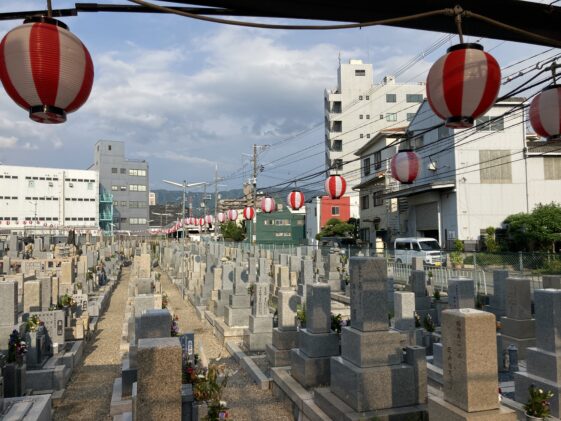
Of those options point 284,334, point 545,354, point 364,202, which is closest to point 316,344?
point 284,334

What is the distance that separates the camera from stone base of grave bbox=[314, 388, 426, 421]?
5648 mm

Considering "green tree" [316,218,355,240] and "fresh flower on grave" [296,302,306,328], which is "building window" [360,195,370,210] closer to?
"green tree" [316,218,355,240]

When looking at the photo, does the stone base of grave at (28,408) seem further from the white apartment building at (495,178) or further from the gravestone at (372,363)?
the white apartment building at (495,178)

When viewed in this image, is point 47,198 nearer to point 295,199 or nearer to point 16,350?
point 295,199

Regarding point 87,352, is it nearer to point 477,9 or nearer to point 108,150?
point 477,9

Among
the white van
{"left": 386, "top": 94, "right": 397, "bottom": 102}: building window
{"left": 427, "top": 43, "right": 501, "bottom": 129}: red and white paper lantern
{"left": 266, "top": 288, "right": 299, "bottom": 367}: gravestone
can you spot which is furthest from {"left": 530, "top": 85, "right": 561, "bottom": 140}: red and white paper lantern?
{"left": 386, "top": 94, "right": 397, "bottom": 102}: building window

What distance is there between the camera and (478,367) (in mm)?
4488

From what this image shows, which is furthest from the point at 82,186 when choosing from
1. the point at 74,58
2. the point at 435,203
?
the point at 74,58

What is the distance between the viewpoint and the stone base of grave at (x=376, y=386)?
579cm

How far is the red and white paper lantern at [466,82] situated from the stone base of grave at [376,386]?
3.37 m

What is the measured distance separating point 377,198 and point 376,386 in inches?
1335

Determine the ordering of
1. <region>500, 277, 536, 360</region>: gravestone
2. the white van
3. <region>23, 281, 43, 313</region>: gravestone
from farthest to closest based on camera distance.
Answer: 1. the white van
2. <region>23, 281, 43, 313</region>: gravestone
3. <region>500, 277, 536, 360</region>: gravestone

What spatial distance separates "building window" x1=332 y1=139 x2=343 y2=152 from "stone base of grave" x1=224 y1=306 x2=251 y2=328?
48058mm

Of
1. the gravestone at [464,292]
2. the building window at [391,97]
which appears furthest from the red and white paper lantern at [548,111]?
the building window at [391,97]
